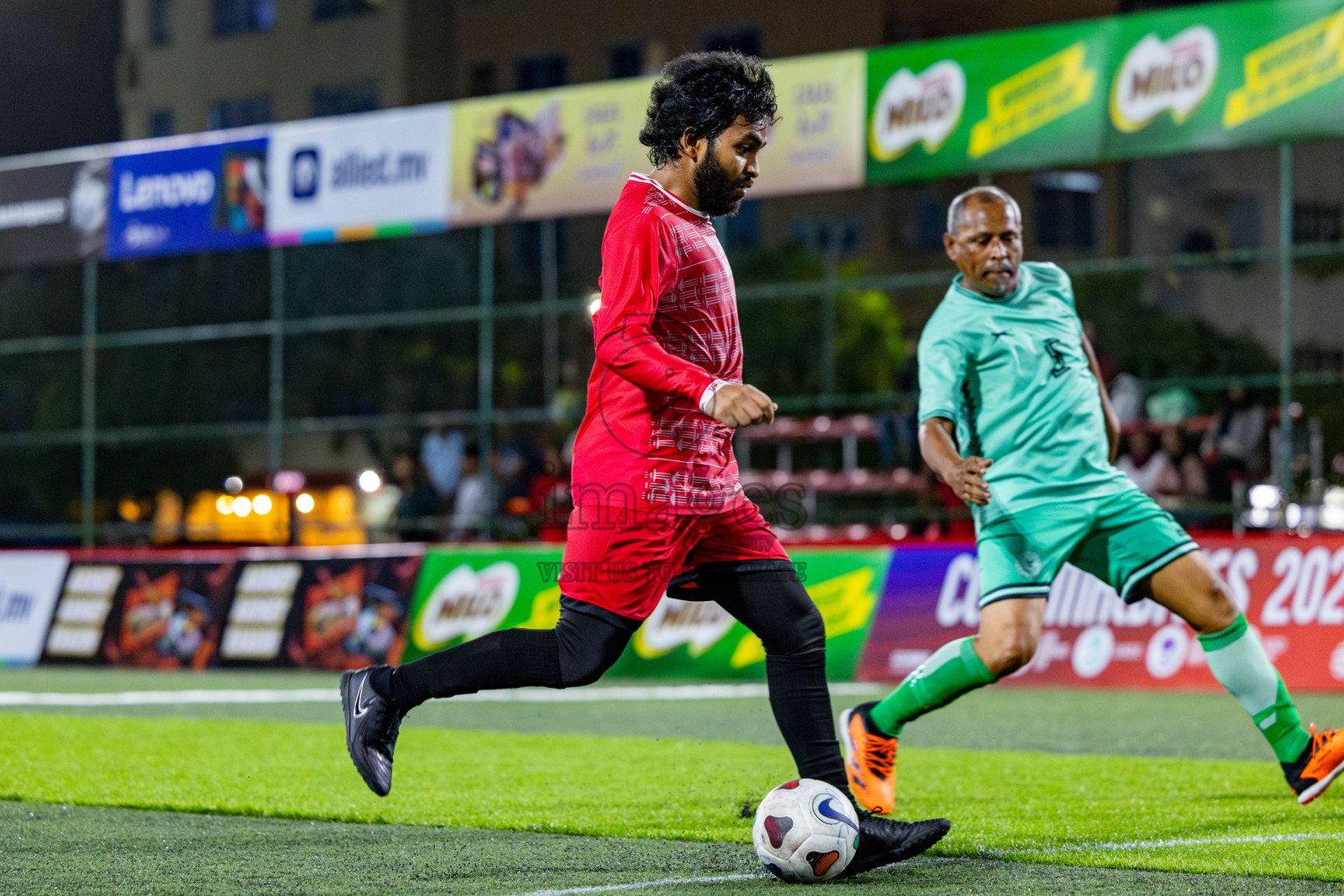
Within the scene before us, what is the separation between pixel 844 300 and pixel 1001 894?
30747 millimetres

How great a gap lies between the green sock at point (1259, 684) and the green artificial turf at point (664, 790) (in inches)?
9.7

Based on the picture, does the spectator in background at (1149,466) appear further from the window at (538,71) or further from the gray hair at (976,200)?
the window at (538,71)

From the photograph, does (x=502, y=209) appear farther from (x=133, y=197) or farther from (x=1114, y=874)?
(x=1114, y=874)

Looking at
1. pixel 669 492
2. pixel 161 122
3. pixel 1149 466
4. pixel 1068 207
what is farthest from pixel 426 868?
pixel 161 122

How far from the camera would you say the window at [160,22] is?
42.2 m

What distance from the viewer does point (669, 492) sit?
4.75 meters

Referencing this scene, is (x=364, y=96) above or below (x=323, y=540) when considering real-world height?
above

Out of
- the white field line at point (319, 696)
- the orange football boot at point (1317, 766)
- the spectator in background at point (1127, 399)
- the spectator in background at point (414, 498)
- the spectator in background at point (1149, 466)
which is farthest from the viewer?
the spectator in background at point (414, 498)

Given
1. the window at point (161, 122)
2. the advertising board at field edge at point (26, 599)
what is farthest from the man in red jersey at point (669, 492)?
the window at point (161, 122)

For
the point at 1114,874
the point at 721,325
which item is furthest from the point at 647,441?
the point at 1114,874

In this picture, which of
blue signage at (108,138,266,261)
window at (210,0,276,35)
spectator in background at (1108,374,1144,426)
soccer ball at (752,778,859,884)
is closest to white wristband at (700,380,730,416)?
soccer ball at (752,778,859,884)

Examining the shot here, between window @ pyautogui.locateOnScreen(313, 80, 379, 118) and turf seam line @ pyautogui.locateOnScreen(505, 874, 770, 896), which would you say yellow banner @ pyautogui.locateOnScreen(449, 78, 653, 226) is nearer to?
turf seam line @ pyautogui.locateOnScreen(505, 874, 770, 896)

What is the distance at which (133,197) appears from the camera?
1859 centimetres

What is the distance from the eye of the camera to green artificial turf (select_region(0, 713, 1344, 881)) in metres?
5.54
